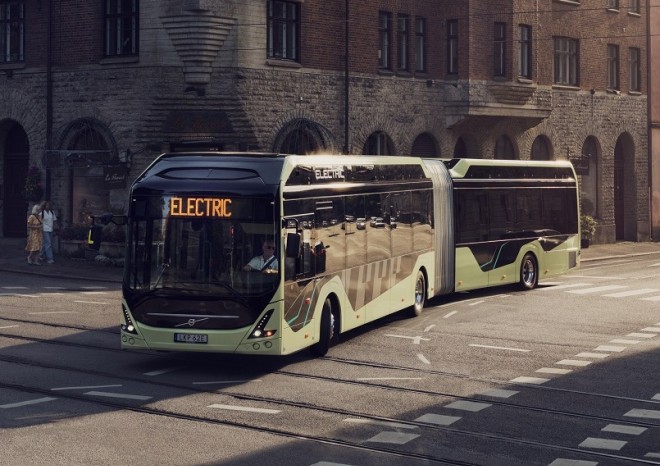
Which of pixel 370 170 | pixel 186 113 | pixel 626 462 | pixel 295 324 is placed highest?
pixel 186 113

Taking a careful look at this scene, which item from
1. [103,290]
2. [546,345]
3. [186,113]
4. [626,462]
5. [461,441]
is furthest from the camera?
[186,113]

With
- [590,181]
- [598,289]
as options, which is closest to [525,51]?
[590,181]

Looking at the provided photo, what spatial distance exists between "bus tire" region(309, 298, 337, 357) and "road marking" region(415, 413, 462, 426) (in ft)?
14.8

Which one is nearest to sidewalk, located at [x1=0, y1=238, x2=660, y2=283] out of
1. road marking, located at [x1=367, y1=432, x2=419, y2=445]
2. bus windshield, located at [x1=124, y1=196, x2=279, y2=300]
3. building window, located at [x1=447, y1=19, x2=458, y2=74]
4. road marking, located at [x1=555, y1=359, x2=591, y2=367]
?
building window, located at [x1=447, y1=19, x2=458, y2=74]

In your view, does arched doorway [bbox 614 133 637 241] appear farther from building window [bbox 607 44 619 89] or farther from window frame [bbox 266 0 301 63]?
window frame [bbox 266 0 301 63]

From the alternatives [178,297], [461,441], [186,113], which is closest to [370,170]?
[178,297]

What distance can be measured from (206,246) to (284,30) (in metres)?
21.3

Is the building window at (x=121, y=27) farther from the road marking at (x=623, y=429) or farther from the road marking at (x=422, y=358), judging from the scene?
the road marking at (x=623, y=429)

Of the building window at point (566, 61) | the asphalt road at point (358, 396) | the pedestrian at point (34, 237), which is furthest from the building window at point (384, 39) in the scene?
the asphalt road at point (358, 396)

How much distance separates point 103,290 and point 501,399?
1531 centimetres

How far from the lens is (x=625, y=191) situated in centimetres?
5016

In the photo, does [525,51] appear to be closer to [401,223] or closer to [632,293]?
[632,293]

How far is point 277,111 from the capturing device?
116 ft

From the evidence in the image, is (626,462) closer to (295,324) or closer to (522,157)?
(295,324)
